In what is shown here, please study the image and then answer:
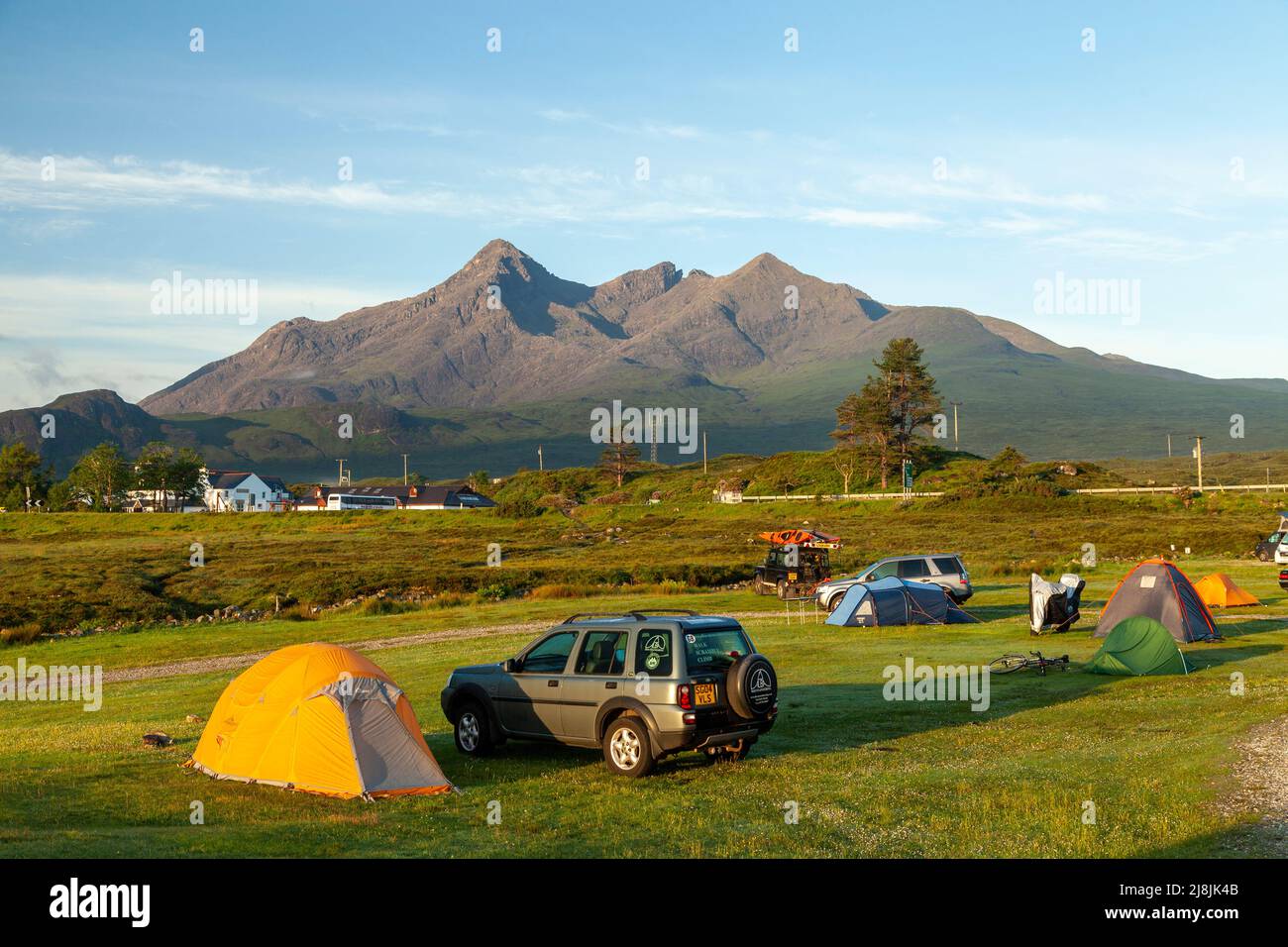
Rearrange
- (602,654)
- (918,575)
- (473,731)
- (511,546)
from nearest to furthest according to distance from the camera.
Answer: (602,654) < (473,731) < (918,575) < (511,546)

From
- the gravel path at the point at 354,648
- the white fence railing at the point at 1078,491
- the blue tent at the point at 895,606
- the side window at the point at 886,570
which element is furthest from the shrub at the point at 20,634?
the white fence railing at the point at 1078,491

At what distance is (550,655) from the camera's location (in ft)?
53.2

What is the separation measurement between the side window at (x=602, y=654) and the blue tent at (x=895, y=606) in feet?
64.6

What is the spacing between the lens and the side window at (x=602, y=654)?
15.1 meters

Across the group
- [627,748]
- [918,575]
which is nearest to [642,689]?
[627,748]

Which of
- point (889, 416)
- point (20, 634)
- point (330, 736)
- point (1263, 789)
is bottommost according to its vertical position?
Answer: point (20, 634)

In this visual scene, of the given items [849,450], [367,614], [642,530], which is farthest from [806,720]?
[849,450]

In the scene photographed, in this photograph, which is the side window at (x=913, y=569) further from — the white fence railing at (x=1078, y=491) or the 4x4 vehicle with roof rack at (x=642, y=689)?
the white fence railing at (x=1078, y=491)

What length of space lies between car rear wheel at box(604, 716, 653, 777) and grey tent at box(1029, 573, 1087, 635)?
A: 61.1 ft

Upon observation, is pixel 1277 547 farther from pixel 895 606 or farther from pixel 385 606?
pixel 385 606

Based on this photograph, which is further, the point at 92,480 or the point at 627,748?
the point at 92,480

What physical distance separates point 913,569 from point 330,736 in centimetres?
2852

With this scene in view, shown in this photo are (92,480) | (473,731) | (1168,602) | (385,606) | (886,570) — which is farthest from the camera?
(92,480)
